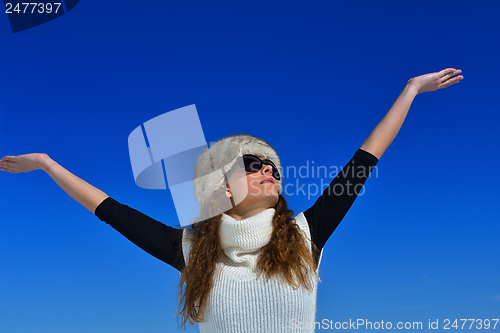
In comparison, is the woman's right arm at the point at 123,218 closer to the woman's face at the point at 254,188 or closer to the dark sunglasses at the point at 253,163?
the woman's face at the point at 254,188

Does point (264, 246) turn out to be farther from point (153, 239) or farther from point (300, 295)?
point (153, 239)

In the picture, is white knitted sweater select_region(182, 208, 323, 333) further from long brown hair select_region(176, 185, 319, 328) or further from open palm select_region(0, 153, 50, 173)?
open palm select_region(0, 153, 50, 173)

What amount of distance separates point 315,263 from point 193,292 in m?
1.11

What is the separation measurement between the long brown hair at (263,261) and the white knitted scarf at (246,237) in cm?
8

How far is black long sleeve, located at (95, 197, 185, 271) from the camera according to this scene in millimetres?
3321

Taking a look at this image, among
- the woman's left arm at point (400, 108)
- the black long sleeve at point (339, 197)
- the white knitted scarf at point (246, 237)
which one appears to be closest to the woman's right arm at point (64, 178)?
the white knitted scarf at point (246, 237)

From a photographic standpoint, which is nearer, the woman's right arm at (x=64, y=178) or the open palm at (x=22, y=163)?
the woman's right arm at (x=64, y=178)

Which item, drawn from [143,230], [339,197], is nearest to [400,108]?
[339,197]

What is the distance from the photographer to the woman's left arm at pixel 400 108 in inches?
128

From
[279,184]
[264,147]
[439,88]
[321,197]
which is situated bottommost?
[321,197]

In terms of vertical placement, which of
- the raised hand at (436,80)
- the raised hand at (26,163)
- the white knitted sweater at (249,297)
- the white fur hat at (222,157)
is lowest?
the white knitted sweater at (249,297)

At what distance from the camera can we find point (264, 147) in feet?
12.9

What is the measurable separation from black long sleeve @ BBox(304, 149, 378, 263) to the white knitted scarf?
440mm

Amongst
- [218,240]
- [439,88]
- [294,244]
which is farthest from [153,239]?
[439,88]
